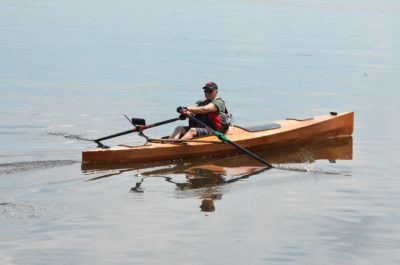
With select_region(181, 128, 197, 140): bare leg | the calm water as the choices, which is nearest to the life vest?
select_region(181, 128, 197, 140): bare leg

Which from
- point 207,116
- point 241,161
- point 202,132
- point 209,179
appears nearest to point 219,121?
point 207,116

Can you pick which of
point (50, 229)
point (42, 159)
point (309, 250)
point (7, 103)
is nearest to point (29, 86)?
point (7, 103)

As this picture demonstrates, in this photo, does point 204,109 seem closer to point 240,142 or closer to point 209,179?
point 240,142

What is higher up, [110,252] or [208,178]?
[208,178]

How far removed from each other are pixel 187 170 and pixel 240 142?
1739 millimetres

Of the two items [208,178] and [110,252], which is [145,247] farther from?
[208,178]

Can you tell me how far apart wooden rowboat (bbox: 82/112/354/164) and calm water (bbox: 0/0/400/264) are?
25cm

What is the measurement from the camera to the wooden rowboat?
1248cm

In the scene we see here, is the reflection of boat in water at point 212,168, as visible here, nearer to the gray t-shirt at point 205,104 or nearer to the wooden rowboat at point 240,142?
the wooden rowboat at point 240,142

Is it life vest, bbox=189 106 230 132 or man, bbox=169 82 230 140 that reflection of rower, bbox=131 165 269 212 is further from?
life vest, bbox=189 106 230 132

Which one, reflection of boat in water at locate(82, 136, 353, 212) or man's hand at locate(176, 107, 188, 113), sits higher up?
man's hand at locate(176, 107, 188, 113)

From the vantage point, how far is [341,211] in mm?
10289

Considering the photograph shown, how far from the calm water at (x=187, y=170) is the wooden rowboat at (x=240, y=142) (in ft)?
0.81

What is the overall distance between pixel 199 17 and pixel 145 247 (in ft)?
155
